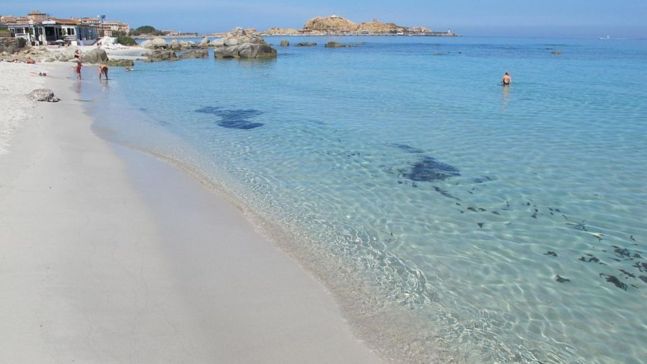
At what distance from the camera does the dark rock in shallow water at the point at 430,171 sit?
1172 centimetres

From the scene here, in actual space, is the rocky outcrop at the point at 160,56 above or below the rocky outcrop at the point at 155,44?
below

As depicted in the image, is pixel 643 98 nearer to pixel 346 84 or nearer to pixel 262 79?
pixel 346 84

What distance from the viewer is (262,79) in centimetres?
3784

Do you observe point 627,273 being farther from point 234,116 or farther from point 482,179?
point 234,116

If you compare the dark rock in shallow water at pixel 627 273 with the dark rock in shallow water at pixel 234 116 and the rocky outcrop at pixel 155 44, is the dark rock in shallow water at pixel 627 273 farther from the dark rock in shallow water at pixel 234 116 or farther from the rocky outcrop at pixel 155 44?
the rocky outcrop at pixel 155 44

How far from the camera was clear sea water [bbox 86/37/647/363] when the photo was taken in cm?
594

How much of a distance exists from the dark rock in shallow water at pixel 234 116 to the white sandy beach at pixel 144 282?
8.11 m

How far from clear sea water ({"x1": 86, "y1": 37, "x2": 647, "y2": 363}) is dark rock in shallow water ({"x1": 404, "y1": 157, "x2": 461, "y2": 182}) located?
0.05 metres

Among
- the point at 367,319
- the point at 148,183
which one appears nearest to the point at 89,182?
the point at 148,183

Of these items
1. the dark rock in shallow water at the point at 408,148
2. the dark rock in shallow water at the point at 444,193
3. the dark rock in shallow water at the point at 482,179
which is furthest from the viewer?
the dark rock in shallow water at the point at 408,148

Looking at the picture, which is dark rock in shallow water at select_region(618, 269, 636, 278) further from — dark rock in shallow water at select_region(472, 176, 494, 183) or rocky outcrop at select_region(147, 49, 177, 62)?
rocky outcrop at select_region(147, 49, 177, 62)

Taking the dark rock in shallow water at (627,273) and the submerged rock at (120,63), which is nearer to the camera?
the dark rock in shallow water at (627,273)

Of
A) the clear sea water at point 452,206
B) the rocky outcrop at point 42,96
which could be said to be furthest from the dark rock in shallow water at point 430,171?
the rocky outcrop at point 42,96

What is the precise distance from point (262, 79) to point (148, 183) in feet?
93.0
